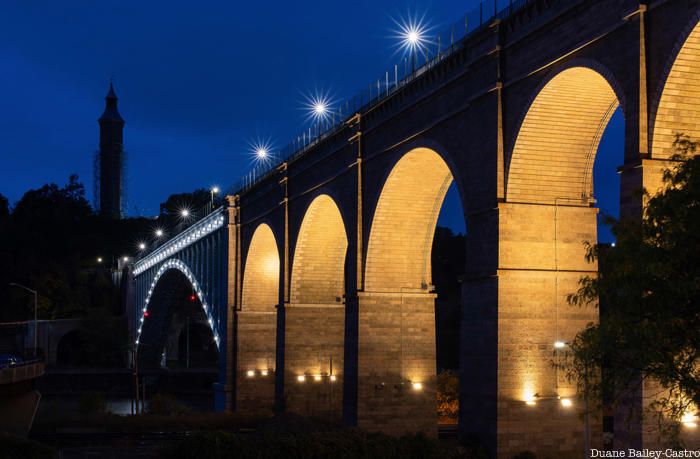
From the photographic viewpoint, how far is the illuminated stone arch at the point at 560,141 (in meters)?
26.2

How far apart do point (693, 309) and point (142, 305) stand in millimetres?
95753

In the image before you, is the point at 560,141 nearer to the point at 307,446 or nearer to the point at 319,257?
the point at 307,446

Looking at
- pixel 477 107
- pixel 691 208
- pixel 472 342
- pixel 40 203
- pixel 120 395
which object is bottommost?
pixel 120 395

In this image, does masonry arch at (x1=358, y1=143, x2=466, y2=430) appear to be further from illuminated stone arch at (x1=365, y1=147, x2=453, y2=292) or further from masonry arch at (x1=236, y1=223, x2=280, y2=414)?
masonry arch at (x1=236, y1=223, x2=280, y2=414)

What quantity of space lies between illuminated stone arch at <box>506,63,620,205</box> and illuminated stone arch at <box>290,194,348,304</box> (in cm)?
1973

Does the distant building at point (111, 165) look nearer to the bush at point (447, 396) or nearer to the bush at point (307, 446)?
the bush at point (447, 396)

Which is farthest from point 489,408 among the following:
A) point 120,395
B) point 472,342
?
point 120,395

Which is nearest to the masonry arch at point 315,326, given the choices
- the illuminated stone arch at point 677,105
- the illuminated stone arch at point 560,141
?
the illuminated stone arch at point 560,141

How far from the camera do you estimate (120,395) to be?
94625 millimetres

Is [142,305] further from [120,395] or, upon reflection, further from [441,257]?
[441,257]

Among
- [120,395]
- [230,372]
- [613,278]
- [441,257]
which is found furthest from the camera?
[441,257]

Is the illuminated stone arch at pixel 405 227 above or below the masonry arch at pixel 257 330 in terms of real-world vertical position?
above

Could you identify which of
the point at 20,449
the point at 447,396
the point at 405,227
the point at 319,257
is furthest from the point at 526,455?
the point at 447,396

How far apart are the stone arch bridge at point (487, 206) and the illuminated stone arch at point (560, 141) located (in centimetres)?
4
